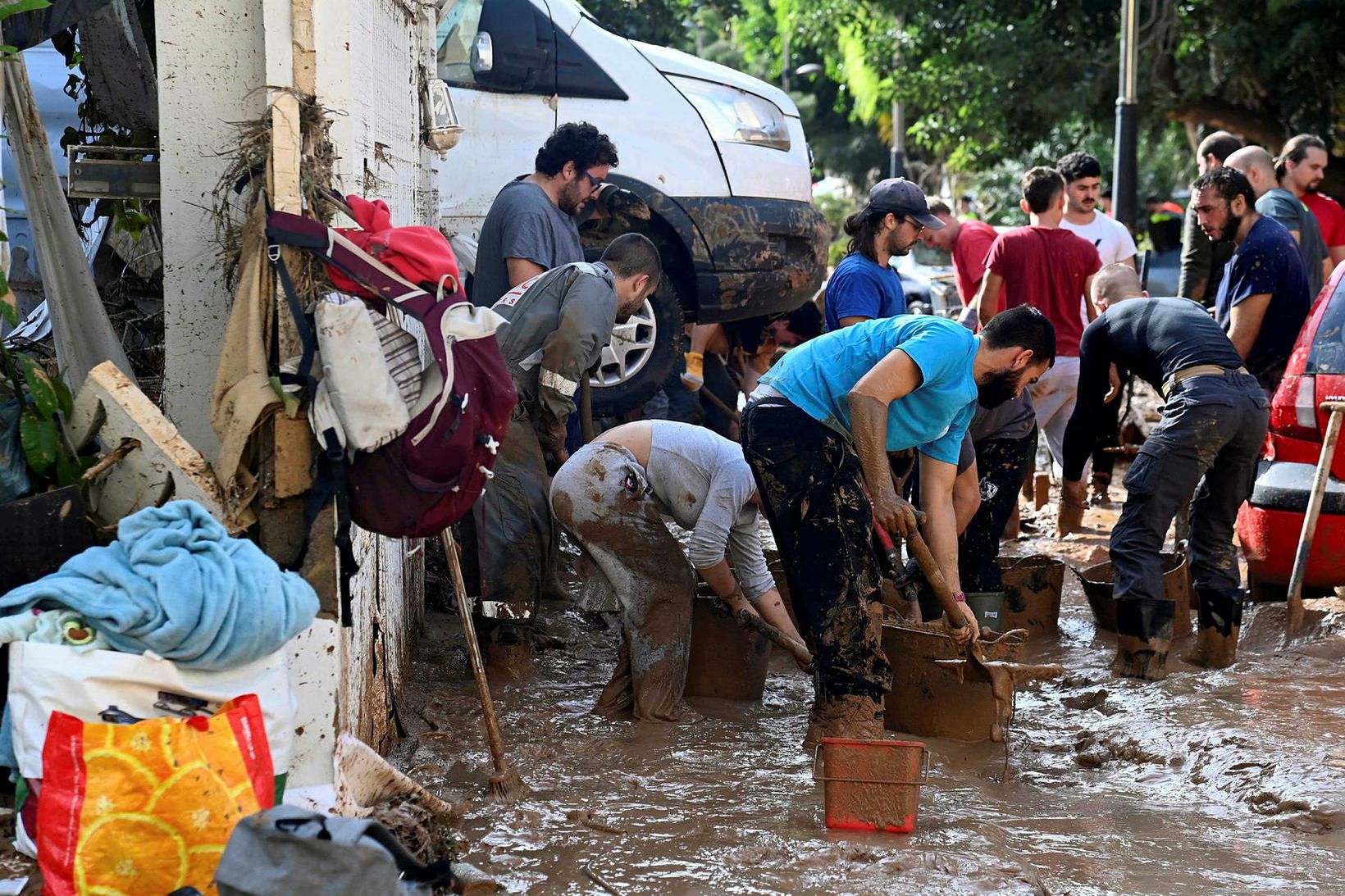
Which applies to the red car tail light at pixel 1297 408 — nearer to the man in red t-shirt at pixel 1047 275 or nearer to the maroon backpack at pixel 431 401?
the man in red t-shirt at pixel 1047 275

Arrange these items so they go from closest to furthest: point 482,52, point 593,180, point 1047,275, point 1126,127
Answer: point 593,180 < point 482,52 < point 1047,275 < point 1126,127

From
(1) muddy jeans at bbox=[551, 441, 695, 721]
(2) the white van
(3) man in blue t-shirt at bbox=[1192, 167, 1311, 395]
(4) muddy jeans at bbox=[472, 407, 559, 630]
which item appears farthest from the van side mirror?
(3) man in blue t-shirt at bbox=[1192, 167, 1311, 395]

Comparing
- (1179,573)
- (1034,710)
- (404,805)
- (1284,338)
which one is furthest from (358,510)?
(1284,338)

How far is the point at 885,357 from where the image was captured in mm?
4645

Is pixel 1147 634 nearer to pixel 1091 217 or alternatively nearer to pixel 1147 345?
pixel 1147 345

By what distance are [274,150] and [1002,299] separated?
16.8ft

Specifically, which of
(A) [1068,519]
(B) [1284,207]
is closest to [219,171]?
(A) [1068,519]

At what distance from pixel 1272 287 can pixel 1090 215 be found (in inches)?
75.2

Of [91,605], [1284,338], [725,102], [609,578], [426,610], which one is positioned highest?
[725,102]

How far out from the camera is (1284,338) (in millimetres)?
6695

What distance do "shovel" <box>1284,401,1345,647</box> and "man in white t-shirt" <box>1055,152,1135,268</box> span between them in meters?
2.43

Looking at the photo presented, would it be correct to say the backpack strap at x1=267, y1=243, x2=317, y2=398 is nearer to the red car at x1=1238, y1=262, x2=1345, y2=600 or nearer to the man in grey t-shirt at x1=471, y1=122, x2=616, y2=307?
the man in grey t-shirt at x1=471, y1=122, x2=616, y2=307

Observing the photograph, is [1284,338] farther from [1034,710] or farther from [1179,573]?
[1034,710]

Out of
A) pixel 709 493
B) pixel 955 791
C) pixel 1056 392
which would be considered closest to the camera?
pixel 955 791
